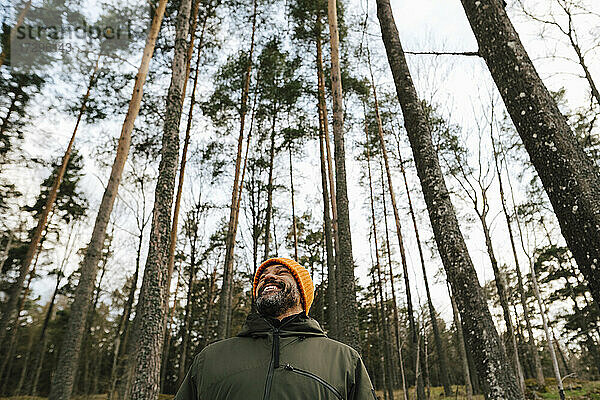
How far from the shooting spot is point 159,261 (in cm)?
479

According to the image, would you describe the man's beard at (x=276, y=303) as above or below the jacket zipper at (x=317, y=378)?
above

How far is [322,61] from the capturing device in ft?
38.8

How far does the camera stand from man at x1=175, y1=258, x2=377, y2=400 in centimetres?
135

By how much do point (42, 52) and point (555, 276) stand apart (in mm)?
22235

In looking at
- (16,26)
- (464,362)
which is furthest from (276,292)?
(16,26)

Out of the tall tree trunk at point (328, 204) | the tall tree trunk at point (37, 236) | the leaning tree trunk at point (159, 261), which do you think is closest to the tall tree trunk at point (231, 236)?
the tall tree trunk at point (328, 204)

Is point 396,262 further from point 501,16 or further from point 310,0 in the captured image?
point 501,16

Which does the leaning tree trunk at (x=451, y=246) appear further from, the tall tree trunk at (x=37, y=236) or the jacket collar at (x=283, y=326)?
the tall tree trunk at (x=37, y=236)

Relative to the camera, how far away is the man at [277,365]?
4.44 ft

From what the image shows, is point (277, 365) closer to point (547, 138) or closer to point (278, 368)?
point (278, 368)

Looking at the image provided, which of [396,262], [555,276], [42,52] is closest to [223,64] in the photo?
[42,52]

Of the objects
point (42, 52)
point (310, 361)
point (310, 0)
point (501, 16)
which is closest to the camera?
point (310, 361)

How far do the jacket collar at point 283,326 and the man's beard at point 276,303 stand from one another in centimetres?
3

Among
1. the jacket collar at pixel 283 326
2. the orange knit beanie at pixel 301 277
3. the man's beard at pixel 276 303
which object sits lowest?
the jacket collar at pixel 283 326
